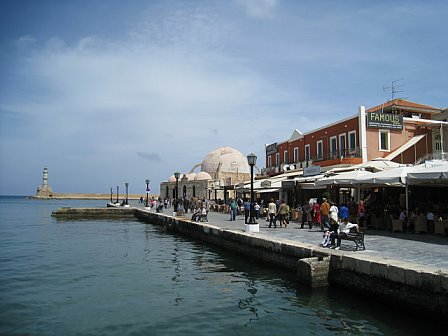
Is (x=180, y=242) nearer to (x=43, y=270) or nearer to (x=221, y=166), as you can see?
(x=43, y=270)

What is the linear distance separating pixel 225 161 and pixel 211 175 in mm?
3542

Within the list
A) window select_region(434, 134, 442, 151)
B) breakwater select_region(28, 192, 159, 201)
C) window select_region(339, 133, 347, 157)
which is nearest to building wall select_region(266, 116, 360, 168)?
window select_region(339, 133, 347, 157)

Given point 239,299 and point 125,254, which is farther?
point 125,254

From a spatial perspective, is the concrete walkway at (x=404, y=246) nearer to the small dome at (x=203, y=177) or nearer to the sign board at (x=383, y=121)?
the sign board at (x=383, y=121)

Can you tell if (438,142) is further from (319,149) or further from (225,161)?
(225,161)

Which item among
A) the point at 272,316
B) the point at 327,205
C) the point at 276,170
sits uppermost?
the point at 276,170

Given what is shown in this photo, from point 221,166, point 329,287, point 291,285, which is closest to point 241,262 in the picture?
point 291,285

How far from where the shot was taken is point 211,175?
7256 centimetres

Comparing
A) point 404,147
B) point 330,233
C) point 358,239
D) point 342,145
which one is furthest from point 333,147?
point 358,239

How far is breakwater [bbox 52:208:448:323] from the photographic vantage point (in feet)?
23.4

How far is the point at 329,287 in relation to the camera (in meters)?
9.53

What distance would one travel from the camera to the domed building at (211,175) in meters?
65.6

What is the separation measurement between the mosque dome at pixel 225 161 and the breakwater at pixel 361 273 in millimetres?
57103

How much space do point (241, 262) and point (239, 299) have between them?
4.54 metres
